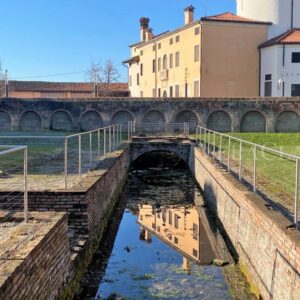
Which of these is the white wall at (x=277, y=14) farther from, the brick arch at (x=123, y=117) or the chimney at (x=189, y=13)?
the brick arch at (x=123, y=117)

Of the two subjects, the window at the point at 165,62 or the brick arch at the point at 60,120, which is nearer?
the brick arch at the point at 60,120

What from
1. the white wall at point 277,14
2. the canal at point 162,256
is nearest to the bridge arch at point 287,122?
the white wall at point 277,14

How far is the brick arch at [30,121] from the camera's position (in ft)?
110

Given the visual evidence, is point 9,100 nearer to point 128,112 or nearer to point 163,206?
point 128,112

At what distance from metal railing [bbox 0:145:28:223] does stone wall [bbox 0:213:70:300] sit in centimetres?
48

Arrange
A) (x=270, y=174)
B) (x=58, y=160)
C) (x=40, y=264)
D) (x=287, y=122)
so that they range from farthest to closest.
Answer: (x=287, y=122) → (x=58, y=160) → (x=270, y=174) → (x=40, y=264)

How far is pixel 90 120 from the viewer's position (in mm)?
33375

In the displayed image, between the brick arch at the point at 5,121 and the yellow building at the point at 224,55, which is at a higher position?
the yellow building at the point at 224,55

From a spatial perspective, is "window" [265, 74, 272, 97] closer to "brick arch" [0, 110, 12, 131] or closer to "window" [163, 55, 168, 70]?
"window" [163, 55, 168, 70]

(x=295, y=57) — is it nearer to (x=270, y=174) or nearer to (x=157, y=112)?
(x=157, y=112)

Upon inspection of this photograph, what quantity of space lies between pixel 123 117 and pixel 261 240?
26408mm

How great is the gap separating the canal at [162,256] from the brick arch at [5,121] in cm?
1937

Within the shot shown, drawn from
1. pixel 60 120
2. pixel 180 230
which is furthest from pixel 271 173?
pixel 60 120

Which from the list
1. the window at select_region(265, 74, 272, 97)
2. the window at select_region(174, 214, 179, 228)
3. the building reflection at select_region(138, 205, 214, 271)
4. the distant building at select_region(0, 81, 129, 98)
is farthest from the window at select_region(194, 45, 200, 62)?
the window at select_region(174, 214, 179, 228)
